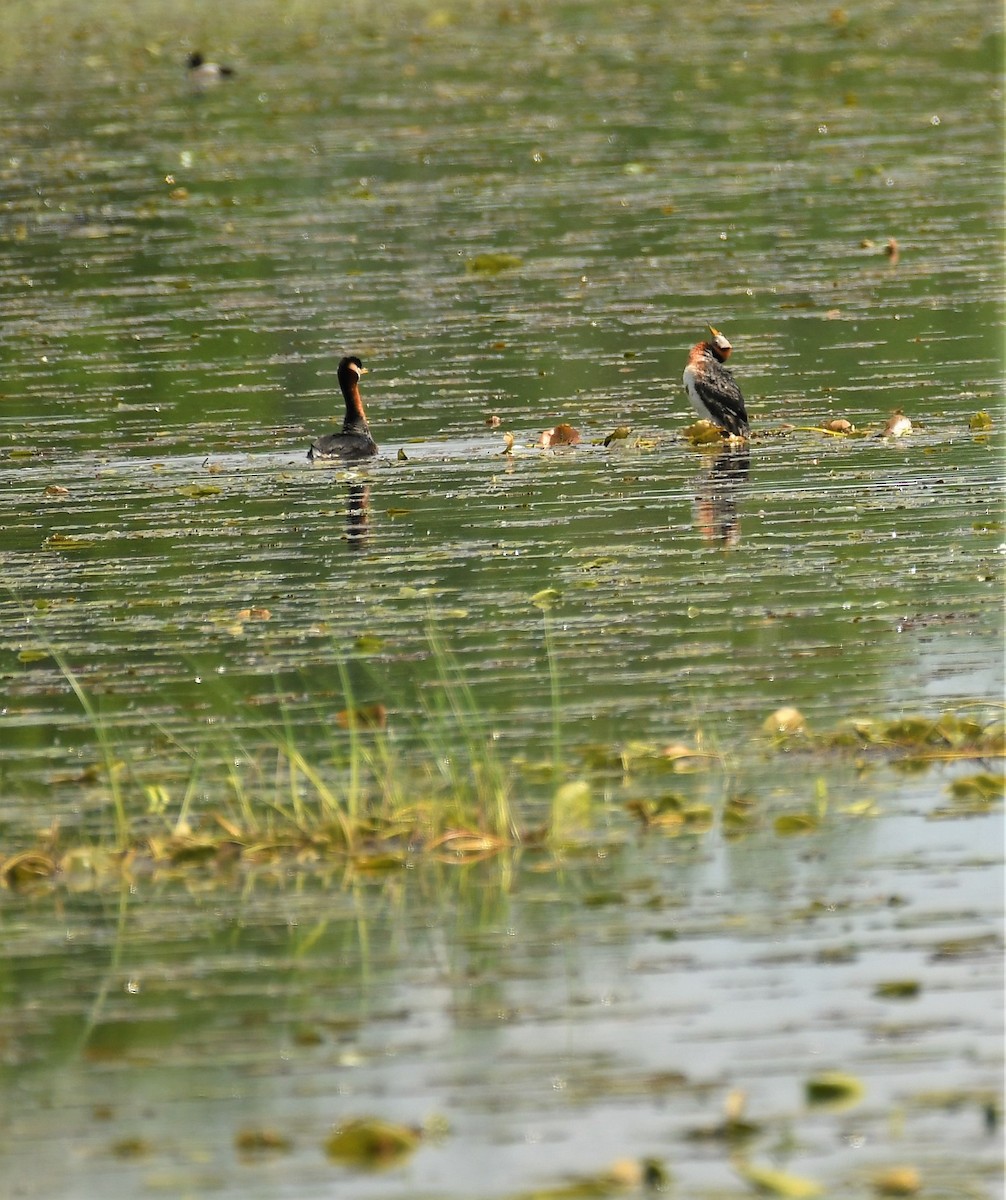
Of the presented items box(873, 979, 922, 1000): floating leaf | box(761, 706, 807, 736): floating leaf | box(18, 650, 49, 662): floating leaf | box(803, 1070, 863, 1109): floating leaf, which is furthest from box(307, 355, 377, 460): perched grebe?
box(803, 1070, 863, 1109): floating leaf

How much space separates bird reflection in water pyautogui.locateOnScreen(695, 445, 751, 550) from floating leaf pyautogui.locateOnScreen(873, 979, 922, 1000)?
19.4ft

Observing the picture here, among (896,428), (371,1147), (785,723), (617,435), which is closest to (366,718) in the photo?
(785,723)

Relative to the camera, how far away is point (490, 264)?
914 inches

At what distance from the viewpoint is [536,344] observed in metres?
19.4

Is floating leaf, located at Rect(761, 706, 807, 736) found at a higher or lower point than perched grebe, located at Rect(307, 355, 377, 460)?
lower

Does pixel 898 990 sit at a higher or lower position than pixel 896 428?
lower

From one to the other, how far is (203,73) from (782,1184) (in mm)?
37816

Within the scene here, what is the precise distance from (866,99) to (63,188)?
10800mm

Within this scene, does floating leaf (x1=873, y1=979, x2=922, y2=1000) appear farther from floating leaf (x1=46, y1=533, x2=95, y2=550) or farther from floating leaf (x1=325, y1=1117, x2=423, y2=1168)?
floating leaf (x1=46, y1=533, x2=95, y2=550)

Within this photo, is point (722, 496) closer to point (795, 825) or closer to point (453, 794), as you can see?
point (453, 794)

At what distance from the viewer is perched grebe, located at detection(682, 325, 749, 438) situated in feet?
50.3

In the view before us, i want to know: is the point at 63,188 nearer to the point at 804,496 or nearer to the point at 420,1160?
the point at 804,496

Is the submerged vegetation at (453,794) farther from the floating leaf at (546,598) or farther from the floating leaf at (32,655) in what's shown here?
the floating leaf at (546,598)

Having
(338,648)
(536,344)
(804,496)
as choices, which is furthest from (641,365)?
(338,648)
